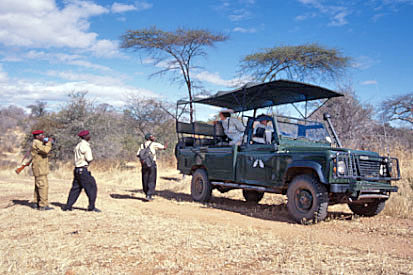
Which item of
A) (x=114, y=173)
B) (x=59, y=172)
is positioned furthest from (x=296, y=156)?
(x=59, y=172)

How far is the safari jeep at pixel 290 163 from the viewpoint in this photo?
6527mm

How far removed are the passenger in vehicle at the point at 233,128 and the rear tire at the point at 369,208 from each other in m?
2.93

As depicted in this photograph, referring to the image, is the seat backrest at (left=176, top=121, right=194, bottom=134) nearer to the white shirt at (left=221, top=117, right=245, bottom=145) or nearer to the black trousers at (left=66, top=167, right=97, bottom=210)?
the white shirt at (left=221, top=117, right=245, bottom=145)

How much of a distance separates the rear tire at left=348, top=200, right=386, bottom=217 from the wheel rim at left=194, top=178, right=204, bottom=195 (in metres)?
3.67

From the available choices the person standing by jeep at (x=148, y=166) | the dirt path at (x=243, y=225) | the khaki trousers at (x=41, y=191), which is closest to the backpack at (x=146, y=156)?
the person standing by jeep at (x=148, y=166)

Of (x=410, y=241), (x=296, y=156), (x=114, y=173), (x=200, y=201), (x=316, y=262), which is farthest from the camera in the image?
(x=114, y=173)

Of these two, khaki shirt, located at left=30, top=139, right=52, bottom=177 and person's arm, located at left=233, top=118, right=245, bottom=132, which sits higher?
person's arm, located at left=233, top=118, right=245, bottom=132

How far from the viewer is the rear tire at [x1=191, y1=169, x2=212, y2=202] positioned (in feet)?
31.6

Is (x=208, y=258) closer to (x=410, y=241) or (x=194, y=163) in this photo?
(x=410, y=241)

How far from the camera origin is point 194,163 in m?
10.1

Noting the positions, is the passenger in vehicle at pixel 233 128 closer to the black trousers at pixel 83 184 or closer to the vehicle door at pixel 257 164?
the vehicle door at pixel 257 164

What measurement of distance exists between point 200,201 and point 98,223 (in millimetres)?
3562


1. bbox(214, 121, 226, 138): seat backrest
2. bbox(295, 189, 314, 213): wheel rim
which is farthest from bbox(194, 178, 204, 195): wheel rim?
bbox(295, 189, 314, 213): wheel rim

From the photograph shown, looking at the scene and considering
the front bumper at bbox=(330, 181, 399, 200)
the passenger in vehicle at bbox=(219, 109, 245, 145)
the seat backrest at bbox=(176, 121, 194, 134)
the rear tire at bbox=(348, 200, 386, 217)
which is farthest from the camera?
the seat backrest at bbox=(176, 121, 194, 134)
